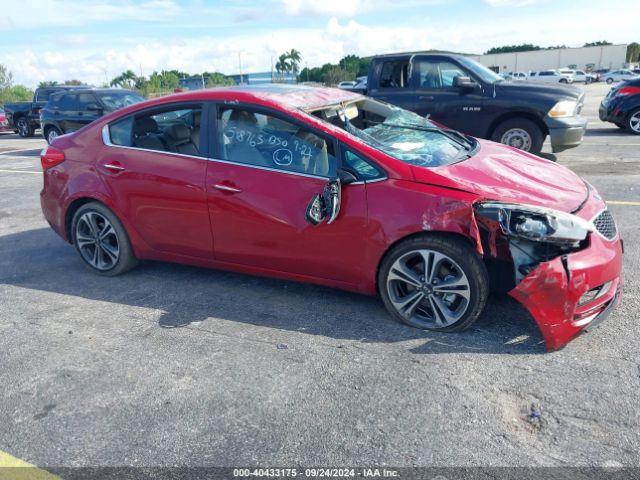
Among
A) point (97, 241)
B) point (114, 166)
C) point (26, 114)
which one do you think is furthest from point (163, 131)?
point (26, 114)

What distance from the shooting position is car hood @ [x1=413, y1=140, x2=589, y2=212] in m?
3.51

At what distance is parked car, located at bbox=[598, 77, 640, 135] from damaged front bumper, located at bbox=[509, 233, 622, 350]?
10282 mm

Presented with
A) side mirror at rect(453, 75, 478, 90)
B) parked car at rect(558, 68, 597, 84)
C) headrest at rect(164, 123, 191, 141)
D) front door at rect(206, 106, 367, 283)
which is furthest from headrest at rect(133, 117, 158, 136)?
parked car at rect(558, 68, 597, 84)

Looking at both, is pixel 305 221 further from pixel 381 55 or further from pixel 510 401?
pixel 381 55

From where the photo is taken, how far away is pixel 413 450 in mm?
2570

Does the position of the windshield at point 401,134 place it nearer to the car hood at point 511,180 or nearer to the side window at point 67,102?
the car hood at point 511,180

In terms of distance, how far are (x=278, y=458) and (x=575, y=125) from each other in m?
→ 7.86

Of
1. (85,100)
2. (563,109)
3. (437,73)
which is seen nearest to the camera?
(563,109)

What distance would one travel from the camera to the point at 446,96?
9.14 meters

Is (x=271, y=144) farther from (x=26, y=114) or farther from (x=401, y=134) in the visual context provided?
(x=26, y=114)

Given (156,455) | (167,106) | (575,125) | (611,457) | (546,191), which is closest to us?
(611,457)

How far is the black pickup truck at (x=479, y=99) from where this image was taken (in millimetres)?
8609

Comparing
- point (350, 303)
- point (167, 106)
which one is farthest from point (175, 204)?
point (350, 303)

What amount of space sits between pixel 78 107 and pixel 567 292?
1424 cm
